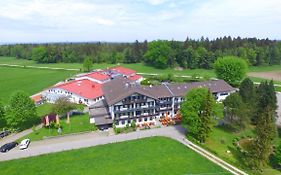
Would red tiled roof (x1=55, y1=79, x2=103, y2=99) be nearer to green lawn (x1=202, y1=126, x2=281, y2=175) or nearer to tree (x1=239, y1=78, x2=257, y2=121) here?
green lawn (x1=202, y1=126, x2=281, y2=175)

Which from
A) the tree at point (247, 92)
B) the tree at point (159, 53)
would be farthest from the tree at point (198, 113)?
the tree at point (159, 53)

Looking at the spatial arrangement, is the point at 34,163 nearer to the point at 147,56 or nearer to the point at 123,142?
the point at 123,142

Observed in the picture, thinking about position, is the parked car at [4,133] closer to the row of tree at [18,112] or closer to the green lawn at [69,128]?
the row of tree at [18,112]

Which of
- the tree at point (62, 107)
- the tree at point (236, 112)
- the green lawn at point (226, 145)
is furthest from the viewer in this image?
the tree at point (62, 107)

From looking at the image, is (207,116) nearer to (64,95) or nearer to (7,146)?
(7,146)

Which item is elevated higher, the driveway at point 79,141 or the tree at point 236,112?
the tree at point 236,112

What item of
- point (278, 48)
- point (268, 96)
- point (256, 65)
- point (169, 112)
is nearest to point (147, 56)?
point (256, 65)
